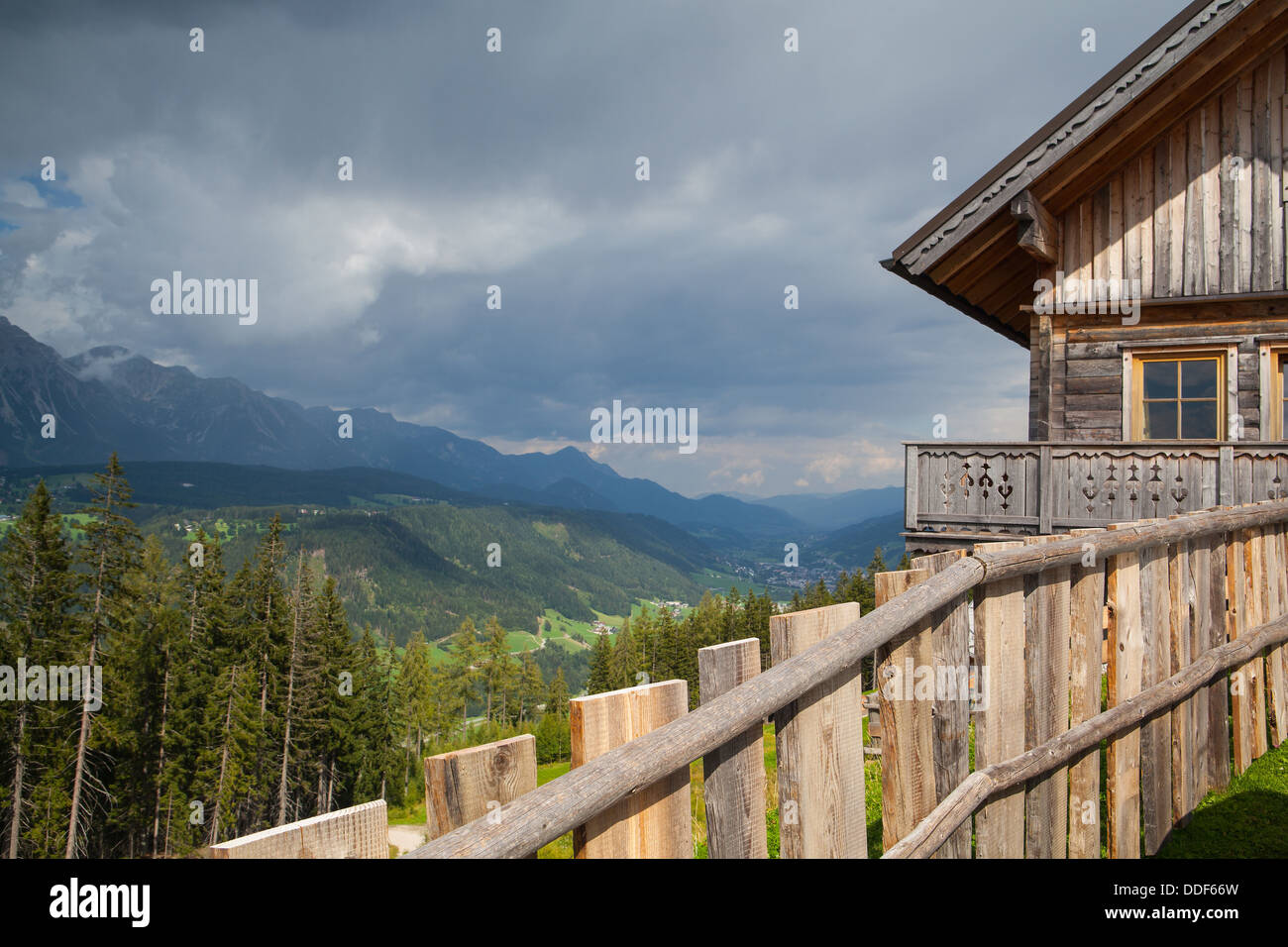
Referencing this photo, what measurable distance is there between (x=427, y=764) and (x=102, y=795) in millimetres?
54476

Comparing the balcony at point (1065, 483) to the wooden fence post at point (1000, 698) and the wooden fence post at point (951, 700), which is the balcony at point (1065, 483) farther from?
the wooden fence post at point (951, 700)

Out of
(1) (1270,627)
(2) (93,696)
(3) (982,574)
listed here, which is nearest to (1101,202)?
(1) (1270,627)

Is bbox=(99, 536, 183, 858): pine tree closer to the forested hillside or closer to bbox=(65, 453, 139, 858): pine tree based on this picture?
the forested hillside

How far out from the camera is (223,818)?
152 ft

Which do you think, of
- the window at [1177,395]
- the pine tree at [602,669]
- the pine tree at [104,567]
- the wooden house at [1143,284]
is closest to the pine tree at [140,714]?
the pine tree at [104,567]

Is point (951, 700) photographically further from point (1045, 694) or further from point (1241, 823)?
point (1241, 823)

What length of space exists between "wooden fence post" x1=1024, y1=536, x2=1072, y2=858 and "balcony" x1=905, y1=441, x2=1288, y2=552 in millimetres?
7497

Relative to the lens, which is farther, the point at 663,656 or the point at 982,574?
the point at 663,656

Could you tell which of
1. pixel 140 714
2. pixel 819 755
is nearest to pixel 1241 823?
pixel 819 755

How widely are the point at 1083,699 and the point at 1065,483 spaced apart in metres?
8.42

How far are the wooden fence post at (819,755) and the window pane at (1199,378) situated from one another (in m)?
12.7

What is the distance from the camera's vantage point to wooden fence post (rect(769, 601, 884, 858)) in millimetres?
2553

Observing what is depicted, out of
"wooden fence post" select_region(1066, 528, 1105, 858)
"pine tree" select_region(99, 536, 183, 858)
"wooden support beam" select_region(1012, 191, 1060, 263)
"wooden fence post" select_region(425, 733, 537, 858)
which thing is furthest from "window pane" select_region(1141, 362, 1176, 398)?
"pine tree" select_region(99, 536, 183, 858)
